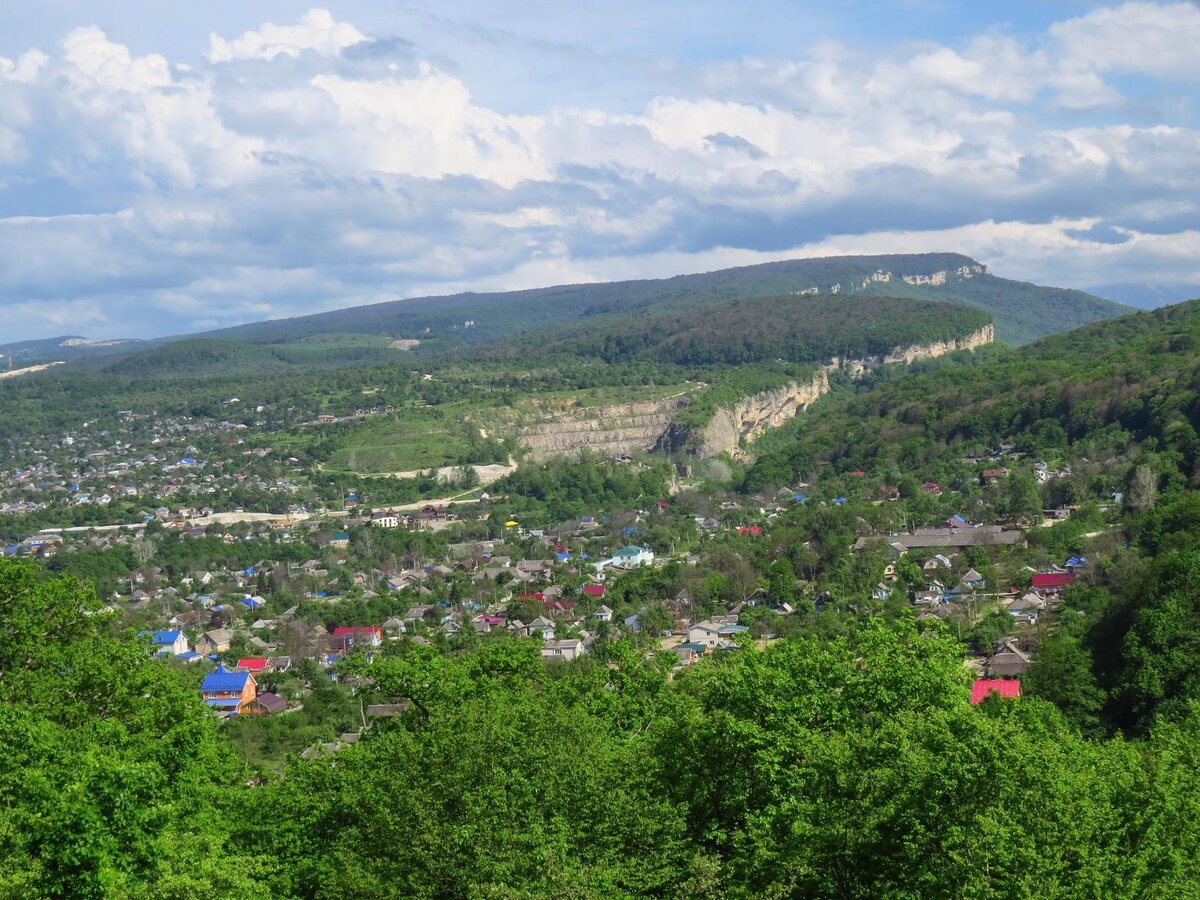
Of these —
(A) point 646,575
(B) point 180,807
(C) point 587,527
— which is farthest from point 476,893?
(C) point 587,527

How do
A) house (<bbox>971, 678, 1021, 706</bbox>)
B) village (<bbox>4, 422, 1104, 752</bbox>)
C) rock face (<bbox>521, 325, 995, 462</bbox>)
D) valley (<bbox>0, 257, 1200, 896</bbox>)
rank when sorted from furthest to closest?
rock face (<bbox>521, 325, 995, 462</bbox>), village (<bbox>4, 422, 1104, 752</bbox>), house (<bbox>971, 678, 1021, 706</bbox>), valley (<bbox>0, 257, 1200, 896</bbox>)

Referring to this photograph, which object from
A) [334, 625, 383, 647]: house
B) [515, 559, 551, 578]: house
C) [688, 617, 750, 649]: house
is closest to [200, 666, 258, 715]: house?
[334, 625, 383, 647]: house

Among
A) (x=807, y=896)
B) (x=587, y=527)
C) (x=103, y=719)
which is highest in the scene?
(x=103, y=719)

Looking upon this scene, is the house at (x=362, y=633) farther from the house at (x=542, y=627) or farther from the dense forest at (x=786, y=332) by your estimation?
the dense forest at (x=786, y=332)

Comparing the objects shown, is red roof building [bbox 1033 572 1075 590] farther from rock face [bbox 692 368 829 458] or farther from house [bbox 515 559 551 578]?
rock face [bbox 692 368 829 458]

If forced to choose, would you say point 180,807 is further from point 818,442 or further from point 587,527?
point 818,442

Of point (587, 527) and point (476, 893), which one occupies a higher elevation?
point (476, 893)

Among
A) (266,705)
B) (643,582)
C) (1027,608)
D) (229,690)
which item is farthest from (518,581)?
(1027,608)
